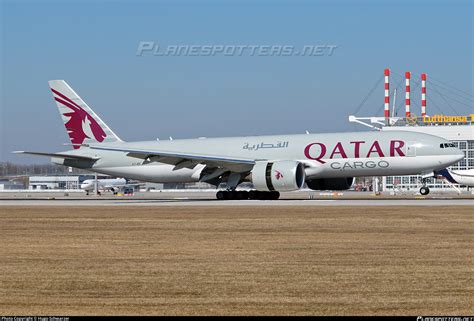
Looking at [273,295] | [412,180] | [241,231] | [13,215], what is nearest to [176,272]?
[273,295]

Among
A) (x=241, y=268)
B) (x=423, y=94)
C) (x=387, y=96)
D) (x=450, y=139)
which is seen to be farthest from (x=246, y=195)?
(x=423, y=94)

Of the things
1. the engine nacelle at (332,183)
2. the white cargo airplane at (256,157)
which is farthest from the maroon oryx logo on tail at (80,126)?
the engine nacelle at (332,183)

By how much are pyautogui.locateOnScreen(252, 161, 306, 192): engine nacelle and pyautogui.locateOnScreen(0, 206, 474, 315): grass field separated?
18.4 metres

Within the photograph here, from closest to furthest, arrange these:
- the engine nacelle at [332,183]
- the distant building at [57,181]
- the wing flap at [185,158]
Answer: the wing flap at [185,158]
the engine nacelle at [332,183]
the distant building at [57,181]

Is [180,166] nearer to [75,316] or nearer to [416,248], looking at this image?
[416,248]

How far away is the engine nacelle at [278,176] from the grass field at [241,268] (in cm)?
1844

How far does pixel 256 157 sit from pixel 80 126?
45.6 feet

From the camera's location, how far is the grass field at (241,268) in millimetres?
12766

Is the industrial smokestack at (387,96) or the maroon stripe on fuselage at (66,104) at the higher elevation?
the industrial smokestack at (387,96)

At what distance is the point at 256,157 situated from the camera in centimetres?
5250

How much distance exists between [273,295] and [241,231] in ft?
40.2

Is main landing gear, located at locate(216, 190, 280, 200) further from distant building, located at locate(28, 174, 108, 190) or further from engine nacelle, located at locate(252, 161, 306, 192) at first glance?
distant building, located at locate(28, 174, 108, 190)

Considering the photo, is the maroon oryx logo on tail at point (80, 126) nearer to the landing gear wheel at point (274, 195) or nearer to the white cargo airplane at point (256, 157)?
the white cargo airplane at point (256, 157)

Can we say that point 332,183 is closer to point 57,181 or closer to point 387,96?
point 387,96
